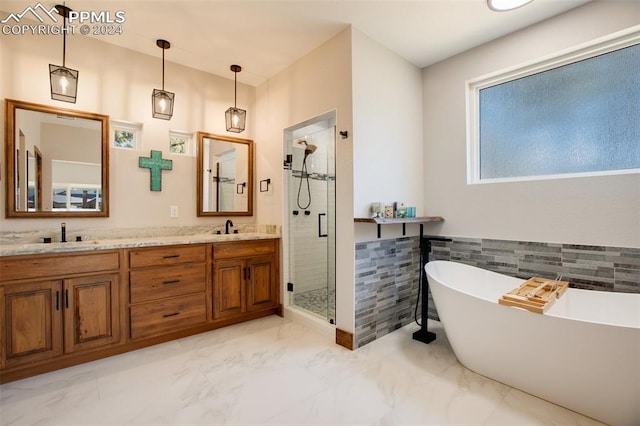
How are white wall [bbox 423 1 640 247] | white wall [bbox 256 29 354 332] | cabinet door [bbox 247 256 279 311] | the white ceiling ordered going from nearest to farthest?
white wall [bbox 423 1 640 247], the white ceiling, white wall [bbox 256 29 354 332], cabinet door [bbox 247 256 279 311]

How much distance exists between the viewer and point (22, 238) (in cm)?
234

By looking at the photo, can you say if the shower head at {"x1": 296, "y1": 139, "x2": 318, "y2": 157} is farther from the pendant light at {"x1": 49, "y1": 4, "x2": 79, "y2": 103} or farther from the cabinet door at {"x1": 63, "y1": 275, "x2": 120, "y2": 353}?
the cabinet door at {"x1": 63, "y1": 275, "x2": 120, "y2": 353}

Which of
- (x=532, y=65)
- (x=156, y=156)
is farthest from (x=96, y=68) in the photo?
(x=532, y=65)

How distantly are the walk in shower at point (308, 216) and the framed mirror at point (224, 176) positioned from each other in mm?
636

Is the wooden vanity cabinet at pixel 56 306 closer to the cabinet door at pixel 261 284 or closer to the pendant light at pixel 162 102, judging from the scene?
the cabinet door at pixel 261 284

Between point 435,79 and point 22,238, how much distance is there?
4013mm

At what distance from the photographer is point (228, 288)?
9.61 ft

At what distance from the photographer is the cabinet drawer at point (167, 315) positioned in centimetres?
245

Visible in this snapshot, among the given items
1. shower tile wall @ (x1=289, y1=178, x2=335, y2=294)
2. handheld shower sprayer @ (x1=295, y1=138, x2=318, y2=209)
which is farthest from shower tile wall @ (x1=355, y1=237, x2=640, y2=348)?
handheld shower sprayer @ (x1=295, y1=138, x2=318, y2=209)

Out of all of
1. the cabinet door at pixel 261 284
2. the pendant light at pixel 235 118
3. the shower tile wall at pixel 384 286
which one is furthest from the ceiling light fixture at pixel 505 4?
the cabinet door at pixel 261 284

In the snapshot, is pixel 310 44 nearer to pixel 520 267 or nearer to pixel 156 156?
pixel 156 156

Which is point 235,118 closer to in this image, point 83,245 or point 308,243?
point 308,243

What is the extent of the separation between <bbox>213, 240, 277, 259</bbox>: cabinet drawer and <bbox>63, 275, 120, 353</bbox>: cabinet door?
2.80 feet

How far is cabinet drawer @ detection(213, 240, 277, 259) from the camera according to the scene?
287 centimetres
